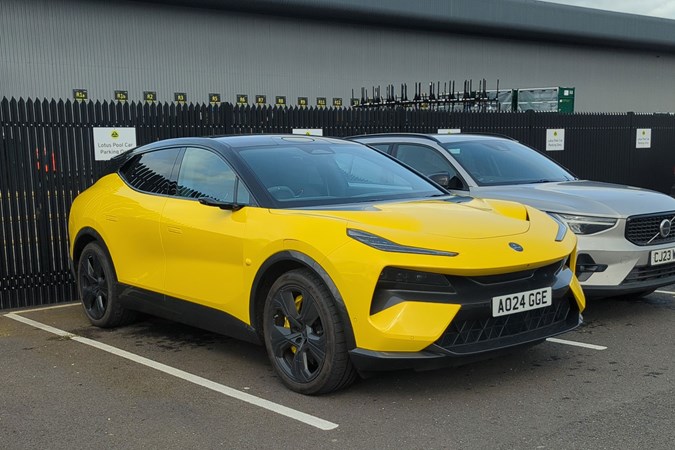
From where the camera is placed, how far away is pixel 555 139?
48.9 feet

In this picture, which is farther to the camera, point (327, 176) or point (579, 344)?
point (579, 344)

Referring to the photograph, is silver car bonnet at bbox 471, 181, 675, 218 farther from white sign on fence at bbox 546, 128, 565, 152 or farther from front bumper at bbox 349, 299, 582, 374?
white sign on fence at bbox 546, 128, 565, 152

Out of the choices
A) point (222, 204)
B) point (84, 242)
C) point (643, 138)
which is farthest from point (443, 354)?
point (643, 138)

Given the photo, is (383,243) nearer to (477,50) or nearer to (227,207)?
(227,207)

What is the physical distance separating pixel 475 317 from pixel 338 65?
26.3 meters

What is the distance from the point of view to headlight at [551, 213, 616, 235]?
629cm

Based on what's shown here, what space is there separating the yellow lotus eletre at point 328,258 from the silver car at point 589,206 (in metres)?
1.36

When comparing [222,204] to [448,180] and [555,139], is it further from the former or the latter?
[555,139]

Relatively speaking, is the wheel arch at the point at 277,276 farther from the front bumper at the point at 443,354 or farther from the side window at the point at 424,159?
the side window at the point at 424,159

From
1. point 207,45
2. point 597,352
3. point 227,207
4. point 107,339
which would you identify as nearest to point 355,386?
point 227,207

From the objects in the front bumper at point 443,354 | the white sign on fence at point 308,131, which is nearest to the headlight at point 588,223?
the front bumper at point 443,354

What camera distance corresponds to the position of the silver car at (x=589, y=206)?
6.22 metres

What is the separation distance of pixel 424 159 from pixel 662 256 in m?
2.73

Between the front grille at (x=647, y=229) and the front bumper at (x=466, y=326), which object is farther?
the front grille at (x=647, y=229)
